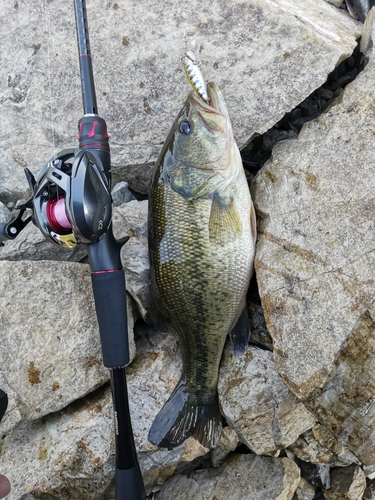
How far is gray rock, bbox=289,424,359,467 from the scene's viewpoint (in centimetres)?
326

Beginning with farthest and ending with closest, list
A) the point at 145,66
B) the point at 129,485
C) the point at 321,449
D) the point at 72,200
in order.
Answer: the point at 145,66
the point at 321,449
the point at 129,485
the point at 72,200

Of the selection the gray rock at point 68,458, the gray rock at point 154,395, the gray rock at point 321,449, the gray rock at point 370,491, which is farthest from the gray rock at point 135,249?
the gray rock at point 370,491

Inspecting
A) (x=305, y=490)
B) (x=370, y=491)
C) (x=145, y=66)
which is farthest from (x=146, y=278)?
(x=370, y=491)

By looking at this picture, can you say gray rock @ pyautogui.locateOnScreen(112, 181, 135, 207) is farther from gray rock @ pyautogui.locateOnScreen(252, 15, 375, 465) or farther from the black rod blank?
gray rock @ pyautogui.locateOnScreen(252, 15, 375, 465)

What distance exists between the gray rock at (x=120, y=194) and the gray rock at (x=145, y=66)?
87 millimetres

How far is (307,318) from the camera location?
9.74ft

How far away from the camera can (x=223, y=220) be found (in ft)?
9.96

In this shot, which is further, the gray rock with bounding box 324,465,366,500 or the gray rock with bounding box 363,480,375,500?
the gray rock with bounding box 363,480,375,500

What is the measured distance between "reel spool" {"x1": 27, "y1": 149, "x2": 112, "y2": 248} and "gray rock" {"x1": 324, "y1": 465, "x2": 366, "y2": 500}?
8.24 ft

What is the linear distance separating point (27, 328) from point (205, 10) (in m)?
2.64

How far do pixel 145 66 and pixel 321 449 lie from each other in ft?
10.1

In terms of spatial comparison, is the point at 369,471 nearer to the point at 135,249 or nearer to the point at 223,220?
the point at 223,220

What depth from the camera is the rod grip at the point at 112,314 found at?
9.27 ft

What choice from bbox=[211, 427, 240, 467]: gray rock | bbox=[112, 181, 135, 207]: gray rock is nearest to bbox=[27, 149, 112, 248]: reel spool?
bbox=[112, 181, 135, 207]: gray rock
